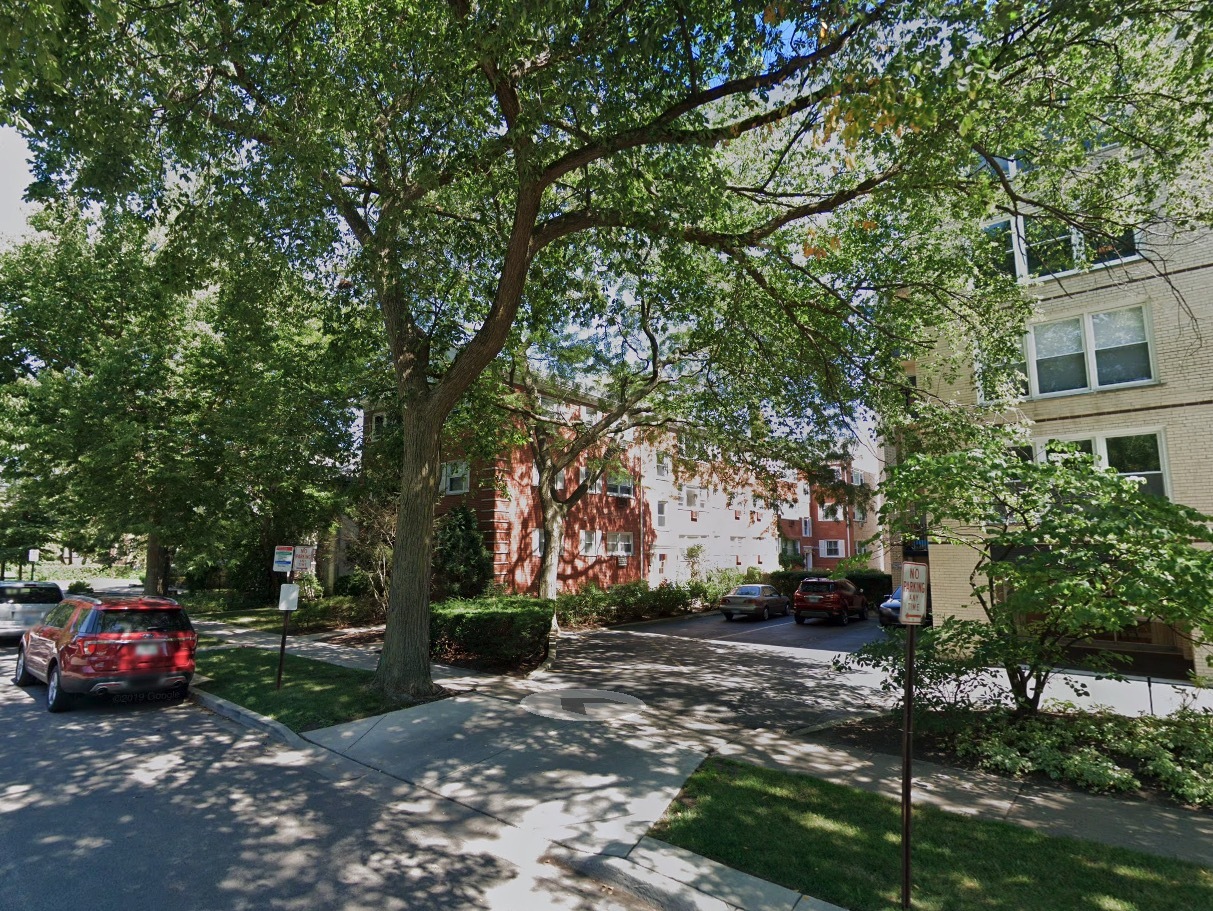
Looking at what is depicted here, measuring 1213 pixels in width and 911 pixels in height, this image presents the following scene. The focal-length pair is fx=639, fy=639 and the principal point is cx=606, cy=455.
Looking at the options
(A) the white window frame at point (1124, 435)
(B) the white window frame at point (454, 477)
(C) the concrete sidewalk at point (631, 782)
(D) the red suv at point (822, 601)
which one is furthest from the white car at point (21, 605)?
(A) the white window frame at point (1124, 435)

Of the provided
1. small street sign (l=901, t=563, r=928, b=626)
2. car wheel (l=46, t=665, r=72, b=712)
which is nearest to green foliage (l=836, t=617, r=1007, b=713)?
small street sign (l=901, t=563, r=928, b=626)

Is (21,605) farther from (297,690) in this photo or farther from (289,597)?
(297,690)

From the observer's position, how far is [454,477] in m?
23.1

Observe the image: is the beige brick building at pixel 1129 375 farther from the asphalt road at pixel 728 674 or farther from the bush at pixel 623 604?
the bush at pixel 623 604

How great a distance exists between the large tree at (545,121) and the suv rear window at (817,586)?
46.8ft

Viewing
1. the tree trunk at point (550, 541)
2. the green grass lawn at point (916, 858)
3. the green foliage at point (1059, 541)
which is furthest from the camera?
the tree trunk at point (550, 541)

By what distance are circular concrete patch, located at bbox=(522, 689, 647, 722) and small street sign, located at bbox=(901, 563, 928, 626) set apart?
5098mm

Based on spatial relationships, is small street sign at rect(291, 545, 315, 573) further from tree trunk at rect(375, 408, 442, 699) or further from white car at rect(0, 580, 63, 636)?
white car at rect(0, 580, 63, 636)

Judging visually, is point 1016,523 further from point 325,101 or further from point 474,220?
point 325,101

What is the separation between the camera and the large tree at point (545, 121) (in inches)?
254

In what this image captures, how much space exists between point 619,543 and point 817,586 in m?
8.14

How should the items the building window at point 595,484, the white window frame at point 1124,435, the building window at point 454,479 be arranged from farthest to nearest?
1. the building window at point 595,484
2. the building window at point 454,479
3. the white window frame at point 1124,435

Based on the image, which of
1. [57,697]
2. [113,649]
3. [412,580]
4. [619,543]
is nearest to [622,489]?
[619,543]

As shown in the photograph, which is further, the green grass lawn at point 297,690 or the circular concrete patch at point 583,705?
the circular concrete patch at point 583,705
